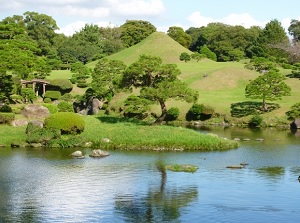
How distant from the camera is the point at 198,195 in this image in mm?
25984

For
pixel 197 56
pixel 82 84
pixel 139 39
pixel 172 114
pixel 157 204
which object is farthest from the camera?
pixel 139 39

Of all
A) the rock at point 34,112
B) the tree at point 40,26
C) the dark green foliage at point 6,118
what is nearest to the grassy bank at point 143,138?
the dark green foliage at point 6,118

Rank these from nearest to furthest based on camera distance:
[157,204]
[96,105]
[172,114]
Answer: [157,204] < [172,114] < [96,105]

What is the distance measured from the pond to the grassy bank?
158 centimetres

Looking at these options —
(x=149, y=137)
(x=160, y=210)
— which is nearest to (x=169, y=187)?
(x=160, y=210)

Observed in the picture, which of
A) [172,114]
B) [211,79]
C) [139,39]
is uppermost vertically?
[139,39]

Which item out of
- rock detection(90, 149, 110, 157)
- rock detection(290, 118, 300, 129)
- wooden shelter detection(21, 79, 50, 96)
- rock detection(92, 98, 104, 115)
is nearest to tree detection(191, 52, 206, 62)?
wooden shelter detection(21, 79, 50, 96)

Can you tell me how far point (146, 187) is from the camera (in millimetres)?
27734

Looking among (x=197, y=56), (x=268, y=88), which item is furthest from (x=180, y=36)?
(x=268, y=88)

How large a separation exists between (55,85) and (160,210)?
57.4 meters

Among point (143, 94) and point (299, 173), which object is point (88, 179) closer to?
point (299, 173)

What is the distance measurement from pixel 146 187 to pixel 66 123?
15.6 meters

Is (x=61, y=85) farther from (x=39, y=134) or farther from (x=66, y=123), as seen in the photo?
(x=39, y=134)

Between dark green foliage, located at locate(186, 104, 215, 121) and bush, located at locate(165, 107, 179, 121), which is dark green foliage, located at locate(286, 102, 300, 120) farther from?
bush, located at locate(165, 107, 179, 121)
